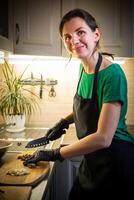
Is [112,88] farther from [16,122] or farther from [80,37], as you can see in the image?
[16,122]

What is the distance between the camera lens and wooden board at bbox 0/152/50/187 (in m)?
1.09

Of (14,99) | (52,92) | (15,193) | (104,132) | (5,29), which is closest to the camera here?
(15,193)

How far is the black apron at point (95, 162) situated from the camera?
1.27 meters

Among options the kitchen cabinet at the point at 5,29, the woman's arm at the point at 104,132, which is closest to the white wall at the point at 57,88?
the kitchen cabinet at the point at 5,29

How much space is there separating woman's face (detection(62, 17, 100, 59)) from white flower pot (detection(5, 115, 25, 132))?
2.93 ft

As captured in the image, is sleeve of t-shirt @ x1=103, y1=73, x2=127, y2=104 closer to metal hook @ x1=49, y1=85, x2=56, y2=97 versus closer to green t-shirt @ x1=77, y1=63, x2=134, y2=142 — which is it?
green t-shirt @ x1=77, y1=63, x2=134, y2=142

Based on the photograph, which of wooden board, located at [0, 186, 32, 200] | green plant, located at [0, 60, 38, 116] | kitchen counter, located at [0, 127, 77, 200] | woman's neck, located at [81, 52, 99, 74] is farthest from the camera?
green plant, located at [0, 60, 38, 116]

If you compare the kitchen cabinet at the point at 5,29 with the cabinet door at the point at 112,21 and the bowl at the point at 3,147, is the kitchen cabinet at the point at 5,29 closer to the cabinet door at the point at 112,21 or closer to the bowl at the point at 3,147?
the cabinet door at the point at 112,21

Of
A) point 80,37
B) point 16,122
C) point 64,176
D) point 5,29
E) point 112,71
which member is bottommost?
point 64,176

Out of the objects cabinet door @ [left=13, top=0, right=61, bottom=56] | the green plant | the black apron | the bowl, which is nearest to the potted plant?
the green plant

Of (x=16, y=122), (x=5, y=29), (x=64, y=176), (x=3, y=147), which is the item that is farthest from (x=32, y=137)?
(x=5, y=29)

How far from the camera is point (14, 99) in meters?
2.02

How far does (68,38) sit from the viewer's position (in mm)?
1300

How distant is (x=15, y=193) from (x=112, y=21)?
4.10ft
